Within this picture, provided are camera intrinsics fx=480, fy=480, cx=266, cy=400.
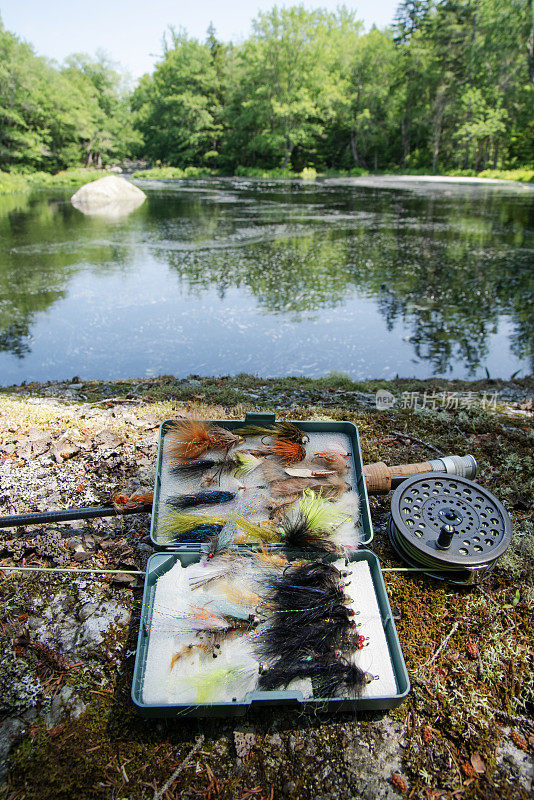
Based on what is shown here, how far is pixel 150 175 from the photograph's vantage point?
4775cm

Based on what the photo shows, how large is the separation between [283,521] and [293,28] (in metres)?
57.6

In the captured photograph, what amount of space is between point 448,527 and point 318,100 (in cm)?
5729

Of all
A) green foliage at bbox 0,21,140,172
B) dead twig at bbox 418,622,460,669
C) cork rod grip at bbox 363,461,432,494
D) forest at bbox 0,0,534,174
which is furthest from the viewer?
green foliage at bbox 0,21,140,172

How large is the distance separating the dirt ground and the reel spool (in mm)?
127

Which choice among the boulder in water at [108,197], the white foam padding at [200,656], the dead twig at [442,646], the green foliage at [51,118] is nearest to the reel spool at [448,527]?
the dead twig at [442,646]

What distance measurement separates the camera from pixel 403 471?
2895 millimetres

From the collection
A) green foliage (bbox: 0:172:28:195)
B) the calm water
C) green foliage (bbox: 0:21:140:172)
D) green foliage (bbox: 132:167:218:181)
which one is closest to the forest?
green foliage (bbox: 0:21:140:172)

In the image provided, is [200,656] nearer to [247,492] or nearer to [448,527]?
[247,492]

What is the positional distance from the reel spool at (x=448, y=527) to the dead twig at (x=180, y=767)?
1292 millimetres

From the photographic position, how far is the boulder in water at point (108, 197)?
25.4 m

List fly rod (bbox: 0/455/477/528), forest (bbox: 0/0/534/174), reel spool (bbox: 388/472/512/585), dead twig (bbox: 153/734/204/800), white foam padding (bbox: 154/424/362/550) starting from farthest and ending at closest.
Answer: forest (bbox: 0/0/534/174) < fly rod (bbox: 0/455/477/528) < white foam padding (bbox: 154/424/362/550) < reel spool (bbox: 388/472/512/585) < dead twig (bbox: 153/734/204/800)

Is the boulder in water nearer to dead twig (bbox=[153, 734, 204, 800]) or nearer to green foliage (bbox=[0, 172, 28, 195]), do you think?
green foliage (bbox=[0, 172, 28, 195])

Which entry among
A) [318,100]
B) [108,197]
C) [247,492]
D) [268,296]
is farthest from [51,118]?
[247,492]

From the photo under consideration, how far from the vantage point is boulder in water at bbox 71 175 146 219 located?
25434mm
